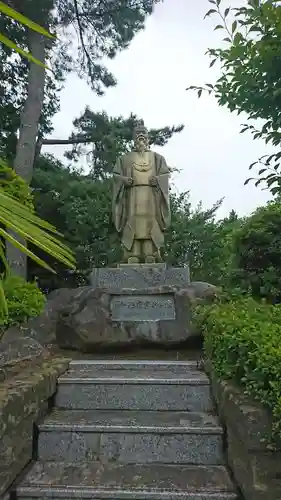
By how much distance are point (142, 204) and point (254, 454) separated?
15.4 feet

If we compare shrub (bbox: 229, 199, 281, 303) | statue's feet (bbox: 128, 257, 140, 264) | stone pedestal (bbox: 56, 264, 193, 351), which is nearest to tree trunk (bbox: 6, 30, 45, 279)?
statue's feet (bbox: 128, 257, 140, 264)

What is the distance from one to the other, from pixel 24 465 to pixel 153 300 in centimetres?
277

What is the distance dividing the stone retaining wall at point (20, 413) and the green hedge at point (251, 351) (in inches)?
42.6

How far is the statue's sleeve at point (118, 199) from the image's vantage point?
6.38 m

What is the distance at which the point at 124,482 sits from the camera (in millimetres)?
2352

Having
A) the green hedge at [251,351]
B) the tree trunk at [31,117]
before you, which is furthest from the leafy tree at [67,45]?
the green hedge at [251,351]

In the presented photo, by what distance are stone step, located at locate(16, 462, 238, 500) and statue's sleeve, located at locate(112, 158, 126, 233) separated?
13.6ft

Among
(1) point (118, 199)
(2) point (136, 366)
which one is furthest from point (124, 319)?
(1) point (118, 199)

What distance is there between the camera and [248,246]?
578cm

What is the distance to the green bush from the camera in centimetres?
324

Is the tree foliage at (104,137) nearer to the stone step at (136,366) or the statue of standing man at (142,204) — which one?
the statue of standing man at (142,204)

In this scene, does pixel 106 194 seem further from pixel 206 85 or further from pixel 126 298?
pixel 206 85

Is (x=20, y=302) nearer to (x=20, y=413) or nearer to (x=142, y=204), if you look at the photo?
(x=20, y=413)

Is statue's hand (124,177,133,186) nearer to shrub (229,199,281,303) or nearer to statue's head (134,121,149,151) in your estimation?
statue's head (134,121,149,151)
